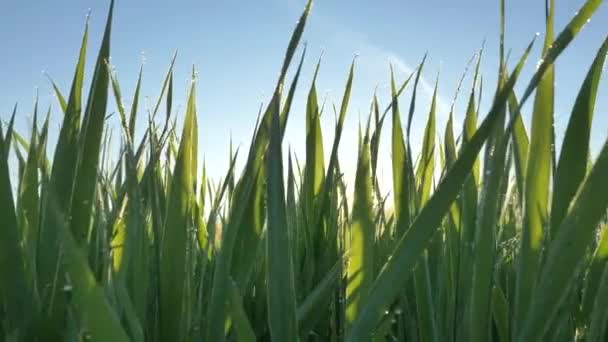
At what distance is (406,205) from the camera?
511 millimetres

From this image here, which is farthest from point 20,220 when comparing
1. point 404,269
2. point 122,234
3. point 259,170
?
point 404,269

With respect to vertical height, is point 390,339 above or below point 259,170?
below

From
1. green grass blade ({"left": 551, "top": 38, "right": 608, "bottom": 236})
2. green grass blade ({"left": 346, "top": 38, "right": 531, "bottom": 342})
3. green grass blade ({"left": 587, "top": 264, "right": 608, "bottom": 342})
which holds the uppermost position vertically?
green grass blade ({"left": 551, "top": 38, "right": 608, "bottom": 236})

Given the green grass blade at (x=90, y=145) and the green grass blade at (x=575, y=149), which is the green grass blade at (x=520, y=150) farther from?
the green grass blade at (x=90, y=145)

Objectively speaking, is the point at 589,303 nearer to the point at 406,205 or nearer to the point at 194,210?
the point at 406,205

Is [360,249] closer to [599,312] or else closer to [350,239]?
[350,239]

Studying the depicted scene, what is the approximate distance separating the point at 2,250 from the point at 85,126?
10 centimetres

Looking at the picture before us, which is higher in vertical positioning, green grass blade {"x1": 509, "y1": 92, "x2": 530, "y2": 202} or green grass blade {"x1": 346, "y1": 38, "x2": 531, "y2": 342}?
green grass blade {"x1": 509, "y1": 92, "x2": 530, "y2": 202}

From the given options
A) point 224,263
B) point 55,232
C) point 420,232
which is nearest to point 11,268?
point 55,232

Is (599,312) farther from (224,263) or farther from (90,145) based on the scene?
(90,145)

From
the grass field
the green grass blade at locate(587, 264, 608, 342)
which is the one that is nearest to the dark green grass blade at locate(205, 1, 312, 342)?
the grass field

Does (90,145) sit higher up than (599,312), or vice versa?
(90,145)

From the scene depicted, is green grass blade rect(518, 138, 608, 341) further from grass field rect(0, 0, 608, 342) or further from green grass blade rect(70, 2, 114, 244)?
green grass blade rect(70, 2, 114, 244)

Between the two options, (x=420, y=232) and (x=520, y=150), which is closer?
(x=420, y=232)
